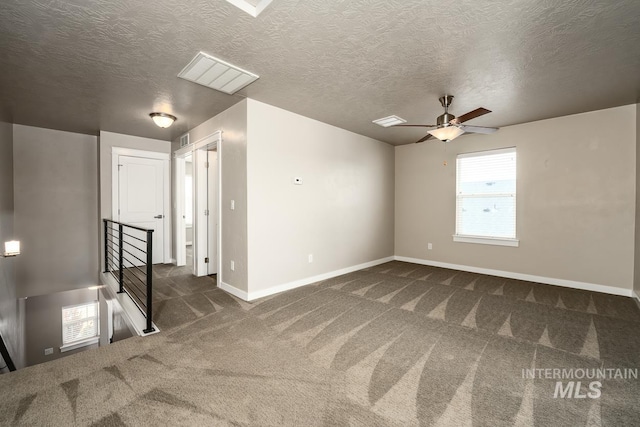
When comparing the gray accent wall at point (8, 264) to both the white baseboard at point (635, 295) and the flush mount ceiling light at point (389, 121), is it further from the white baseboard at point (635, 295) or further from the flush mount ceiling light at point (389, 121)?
the white baseboard at point (635, 295)

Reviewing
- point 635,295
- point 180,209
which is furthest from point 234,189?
point 635,295

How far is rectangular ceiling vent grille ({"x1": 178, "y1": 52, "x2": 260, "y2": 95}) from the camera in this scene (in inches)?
100

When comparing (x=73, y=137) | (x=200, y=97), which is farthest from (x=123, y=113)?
(x=73, y=137)

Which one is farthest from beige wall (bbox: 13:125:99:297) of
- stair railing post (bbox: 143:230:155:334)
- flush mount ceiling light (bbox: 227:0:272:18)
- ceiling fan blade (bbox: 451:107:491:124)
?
ceiling fan blade (bbox: 451:107:491:124)

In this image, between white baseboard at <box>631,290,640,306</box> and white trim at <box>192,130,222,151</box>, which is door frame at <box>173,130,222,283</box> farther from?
white baseboard at <box>631,290,640,306</box>

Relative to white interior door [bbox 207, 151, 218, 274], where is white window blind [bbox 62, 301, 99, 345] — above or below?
below

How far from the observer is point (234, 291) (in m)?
3.73

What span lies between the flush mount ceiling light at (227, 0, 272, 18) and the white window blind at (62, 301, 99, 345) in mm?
6404

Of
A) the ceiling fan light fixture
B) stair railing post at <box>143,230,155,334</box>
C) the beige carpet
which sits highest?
the ceiling fan light fixture

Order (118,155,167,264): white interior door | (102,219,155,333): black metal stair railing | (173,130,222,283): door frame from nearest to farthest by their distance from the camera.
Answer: (102,219,155,333): black metal stair railing, (173,130,222,283): door frame, (118,155,167,264): white interior door

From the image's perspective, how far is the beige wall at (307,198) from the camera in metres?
3.62

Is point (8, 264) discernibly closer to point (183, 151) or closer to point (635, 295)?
point (183, 151)

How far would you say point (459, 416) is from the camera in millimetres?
1600

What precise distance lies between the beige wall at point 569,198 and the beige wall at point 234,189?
3.87 m
